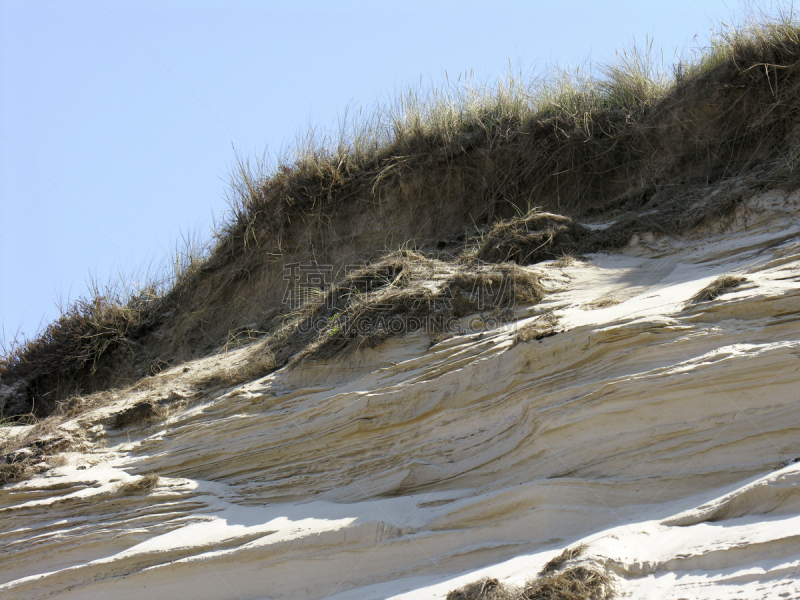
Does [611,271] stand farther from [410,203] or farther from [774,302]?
[410,203]

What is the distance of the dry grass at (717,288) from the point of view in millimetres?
4230

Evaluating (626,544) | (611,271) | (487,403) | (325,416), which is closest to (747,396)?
(626,544)

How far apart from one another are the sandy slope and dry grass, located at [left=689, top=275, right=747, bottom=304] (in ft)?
0.39

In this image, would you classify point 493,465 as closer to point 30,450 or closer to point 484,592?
point 484,592

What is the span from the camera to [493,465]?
13.6 feet

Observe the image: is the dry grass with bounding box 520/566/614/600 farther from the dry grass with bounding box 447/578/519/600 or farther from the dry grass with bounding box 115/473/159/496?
the dry grass with bounding box 115/473/159/496

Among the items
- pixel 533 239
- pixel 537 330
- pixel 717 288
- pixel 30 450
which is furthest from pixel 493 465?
pixel 30 450

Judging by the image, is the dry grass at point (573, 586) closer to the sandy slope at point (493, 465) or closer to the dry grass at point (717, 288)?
the sandy slope at point (493, 465)

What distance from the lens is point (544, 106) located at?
25.7ft

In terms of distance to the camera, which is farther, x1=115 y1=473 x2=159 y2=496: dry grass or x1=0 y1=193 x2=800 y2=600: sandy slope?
x1=115 y1=473 x2=159 y2=496: dry grass

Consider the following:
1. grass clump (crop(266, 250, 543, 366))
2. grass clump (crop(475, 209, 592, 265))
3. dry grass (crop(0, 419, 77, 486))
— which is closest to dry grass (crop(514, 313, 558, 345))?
grass clump (crop(266, 250, 543, 366))

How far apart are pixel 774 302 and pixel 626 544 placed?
5.80 ft

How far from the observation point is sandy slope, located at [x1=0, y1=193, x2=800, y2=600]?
3209mm

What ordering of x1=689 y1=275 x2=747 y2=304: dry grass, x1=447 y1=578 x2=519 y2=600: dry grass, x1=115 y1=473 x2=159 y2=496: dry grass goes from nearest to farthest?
x1=447 y1=578 x2=519 y2=600: dry grass → x1=689 y1=275 x2=747 y2=304: dry grass → x1=115 y1=473 x2=159 y2=496: dry grass
